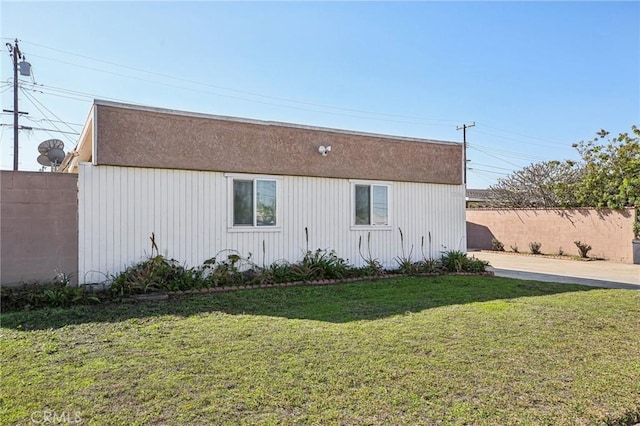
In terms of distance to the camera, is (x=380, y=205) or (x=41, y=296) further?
(x=380, y=205)

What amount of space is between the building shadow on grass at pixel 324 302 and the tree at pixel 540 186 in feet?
35.6

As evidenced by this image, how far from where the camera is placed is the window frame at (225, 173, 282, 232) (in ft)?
30.6

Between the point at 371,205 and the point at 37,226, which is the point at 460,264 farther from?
the point at 37,226

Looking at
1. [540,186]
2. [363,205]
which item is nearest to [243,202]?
[363,205]

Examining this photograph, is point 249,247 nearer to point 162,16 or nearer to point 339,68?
point 162,16

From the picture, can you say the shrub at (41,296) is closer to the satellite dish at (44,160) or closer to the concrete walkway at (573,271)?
the satellite dish at (44,160)

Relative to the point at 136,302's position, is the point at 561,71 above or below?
above

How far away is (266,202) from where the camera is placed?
9.77 meters

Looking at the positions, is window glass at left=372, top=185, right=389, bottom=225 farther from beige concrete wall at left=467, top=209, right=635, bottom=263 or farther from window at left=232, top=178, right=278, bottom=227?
beige concrete wall at left=467, top=209, right=635, bottom=263

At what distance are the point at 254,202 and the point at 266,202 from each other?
30 centimetres

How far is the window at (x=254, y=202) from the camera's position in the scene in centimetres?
949

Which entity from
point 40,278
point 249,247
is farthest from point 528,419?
point 40,278

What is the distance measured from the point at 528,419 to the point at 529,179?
69.4 feet

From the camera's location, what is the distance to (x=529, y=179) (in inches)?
859
